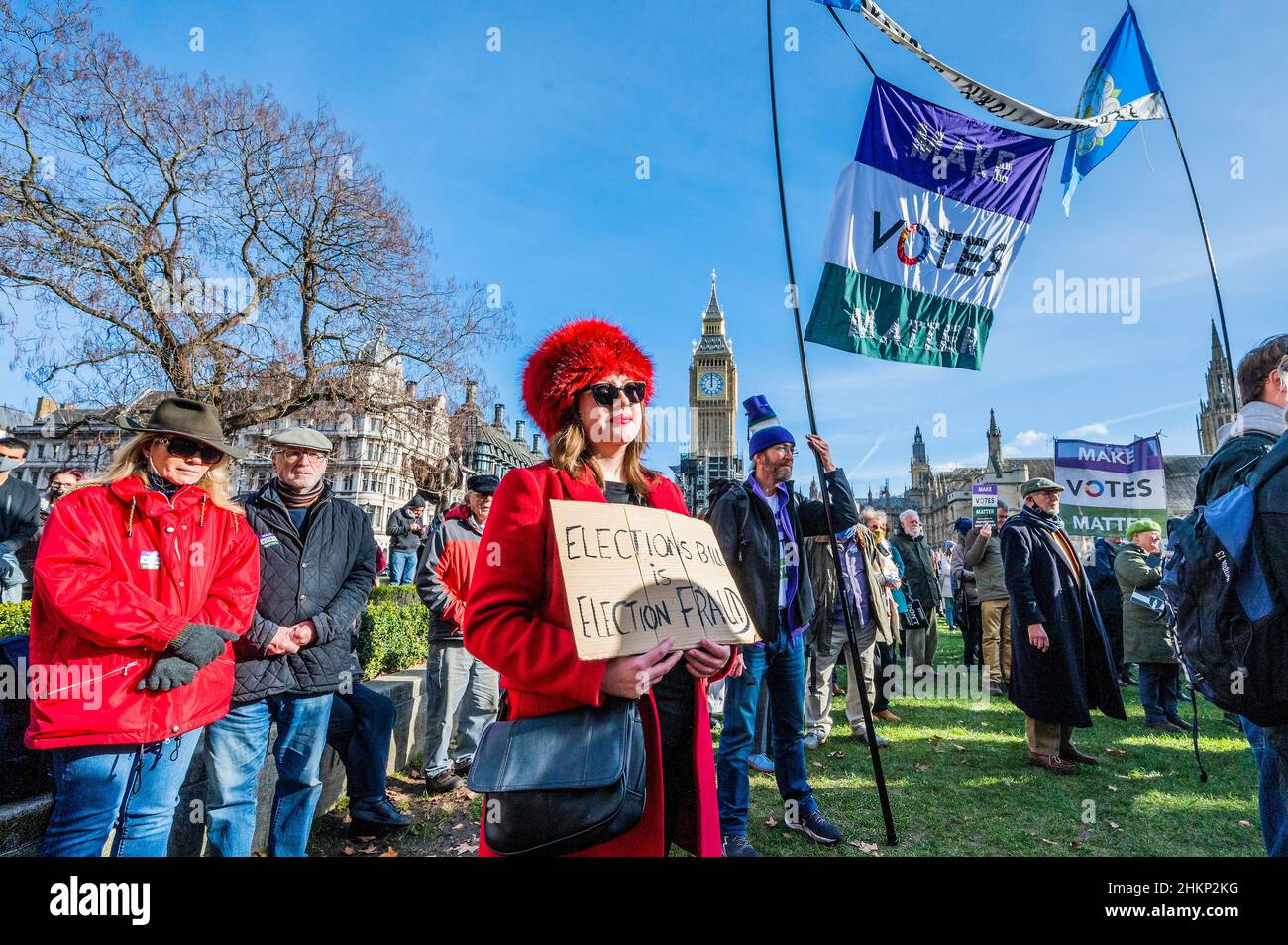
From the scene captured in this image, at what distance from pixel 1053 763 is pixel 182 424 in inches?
266

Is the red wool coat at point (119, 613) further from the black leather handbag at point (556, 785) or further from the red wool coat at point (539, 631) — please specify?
the black leather handbag at point (556, 785)

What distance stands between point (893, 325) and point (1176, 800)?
4.16 meters

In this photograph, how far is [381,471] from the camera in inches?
2864

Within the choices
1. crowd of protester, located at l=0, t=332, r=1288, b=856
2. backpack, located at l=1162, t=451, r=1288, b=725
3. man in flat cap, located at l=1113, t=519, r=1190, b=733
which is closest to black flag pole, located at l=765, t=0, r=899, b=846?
crowd of protester, located at l=0, t=332, r=1288, b=856

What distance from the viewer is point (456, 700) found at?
5059mm

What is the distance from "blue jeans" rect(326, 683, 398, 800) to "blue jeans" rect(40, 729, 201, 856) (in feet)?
4.69

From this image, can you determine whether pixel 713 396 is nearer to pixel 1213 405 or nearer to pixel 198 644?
pixel 1213 405

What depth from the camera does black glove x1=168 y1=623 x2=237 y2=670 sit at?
97.3 inches

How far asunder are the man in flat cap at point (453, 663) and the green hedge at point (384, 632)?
2.50ft

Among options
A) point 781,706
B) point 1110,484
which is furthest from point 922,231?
point 1110,484

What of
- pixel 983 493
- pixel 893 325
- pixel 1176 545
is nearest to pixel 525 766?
pixel 1176 545
